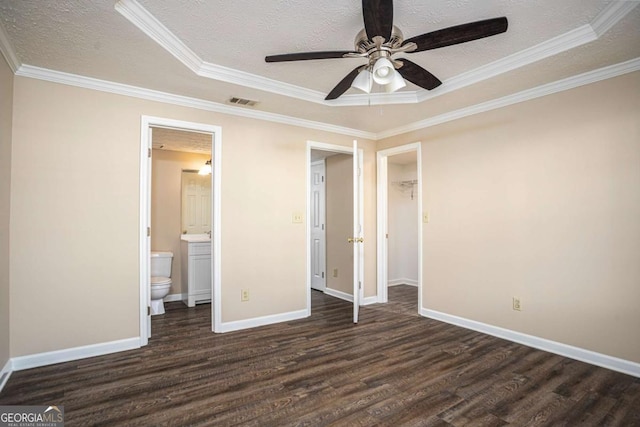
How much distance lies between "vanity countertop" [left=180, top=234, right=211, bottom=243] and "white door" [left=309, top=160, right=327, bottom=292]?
1688 millimetres

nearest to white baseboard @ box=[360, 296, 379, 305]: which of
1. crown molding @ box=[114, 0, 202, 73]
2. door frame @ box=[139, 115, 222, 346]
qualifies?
door frame @ box=[139, 115, 222, 346]

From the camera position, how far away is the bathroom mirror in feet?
16.9

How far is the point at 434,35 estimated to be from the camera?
1840mm

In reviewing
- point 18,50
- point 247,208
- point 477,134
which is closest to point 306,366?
point 247,208

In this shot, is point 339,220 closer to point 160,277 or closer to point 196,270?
point 196,270

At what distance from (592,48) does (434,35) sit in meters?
1.39

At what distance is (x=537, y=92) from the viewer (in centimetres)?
305

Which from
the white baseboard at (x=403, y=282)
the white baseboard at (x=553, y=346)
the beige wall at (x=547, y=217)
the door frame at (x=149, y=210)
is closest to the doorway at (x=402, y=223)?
the white baseboard at (x=403, y=282)

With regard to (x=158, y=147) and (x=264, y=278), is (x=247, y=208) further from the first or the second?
(x=158, y=147)

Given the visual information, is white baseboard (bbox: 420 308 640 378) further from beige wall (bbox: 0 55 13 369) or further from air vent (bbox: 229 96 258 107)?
beige wall (bbox: 0 55 13 369)

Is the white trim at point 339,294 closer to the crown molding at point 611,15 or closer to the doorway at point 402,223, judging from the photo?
the doorway at point 402,223

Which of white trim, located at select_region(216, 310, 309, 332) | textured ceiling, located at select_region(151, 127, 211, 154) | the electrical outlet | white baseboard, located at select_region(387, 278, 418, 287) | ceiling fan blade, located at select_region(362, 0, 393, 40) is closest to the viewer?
ceiling fan blade, located at select_region(362, 0, 393, 40)

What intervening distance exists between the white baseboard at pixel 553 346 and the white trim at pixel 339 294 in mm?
1293

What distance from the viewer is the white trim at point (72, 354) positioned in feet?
8.52
